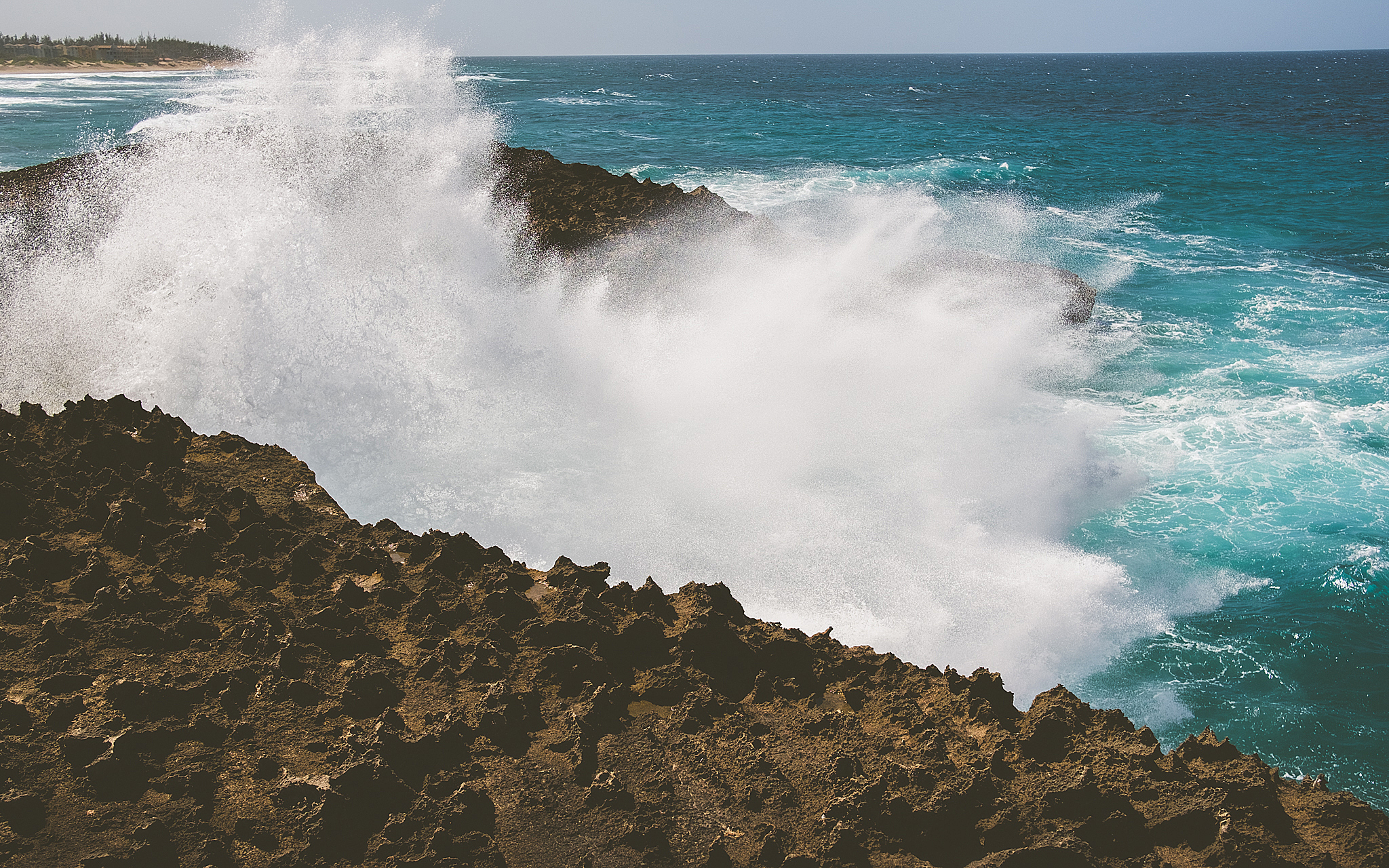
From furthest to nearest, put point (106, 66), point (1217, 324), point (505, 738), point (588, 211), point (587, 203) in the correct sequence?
1. point (106, 66)
2. point (1217, 324)
3. point (587, 203)
4. point (588, 211)
5. point (505, 738)

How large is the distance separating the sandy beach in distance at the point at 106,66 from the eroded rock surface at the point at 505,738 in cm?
6680

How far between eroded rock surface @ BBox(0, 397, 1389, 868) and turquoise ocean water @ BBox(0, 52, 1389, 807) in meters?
3.16

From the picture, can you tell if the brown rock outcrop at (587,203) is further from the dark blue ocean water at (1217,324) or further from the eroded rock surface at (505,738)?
the eroded rock surface at (505,738)

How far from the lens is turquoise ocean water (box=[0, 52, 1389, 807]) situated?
6832mm

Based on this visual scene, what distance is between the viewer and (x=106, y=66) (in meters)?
64.1

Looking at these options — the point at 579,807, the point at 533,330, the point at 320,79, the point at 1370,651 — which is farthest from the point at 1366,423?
the point at 320,79

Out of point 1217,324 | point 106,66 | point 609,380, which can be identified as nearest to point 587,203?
point 609,380

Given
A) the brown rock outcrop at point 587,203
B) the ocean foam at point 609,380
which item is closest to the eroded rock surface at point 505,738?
the ocean foam at point 609,380

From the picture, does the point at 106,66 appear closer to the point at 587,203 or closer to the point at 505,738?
the point at 587,203

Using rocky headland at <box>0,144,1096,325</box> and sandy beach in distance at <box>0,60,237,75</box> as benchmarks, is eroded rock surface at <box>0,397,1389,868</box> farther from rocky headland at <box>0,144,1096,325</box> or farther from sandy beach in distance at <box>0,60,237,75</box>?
sandy beach in distance at <box>0,60,237,75</box>

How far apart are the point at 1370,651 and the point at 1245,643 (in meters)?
1.04

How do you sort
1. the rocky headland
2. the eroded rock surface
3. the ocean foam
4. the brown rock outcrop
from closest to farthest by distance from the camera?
the eroded rock surface, the ocean foam, the rocky headland, the brown rock outcrop

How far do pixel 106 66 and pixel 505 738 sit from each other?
80495mm

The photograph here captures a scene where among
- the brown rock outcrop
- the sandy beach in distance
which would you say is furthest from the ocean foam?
the sandy beach in distance
